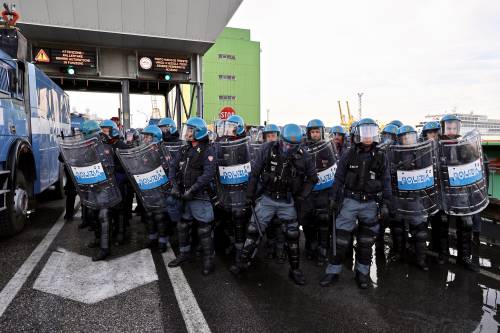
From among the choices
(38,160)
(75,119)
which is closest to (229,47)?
(75,119)

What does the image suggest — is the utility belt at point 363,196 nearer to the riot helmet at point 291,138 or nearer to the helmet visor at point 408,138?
the riot helmet at point 291,138

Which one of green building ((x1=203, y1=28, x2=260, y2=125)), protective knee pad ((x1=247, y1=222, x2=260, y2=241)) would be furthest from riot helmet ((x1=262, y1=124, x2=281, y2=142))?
green building ((x1=203, y1=28, x2=260, y2=125))

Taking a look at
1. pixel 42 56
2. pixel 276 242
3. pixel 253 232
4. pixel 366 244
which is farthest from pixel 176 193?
pixel 42 56

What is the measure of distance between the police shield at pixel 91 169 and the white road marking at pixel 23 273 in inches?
38.4

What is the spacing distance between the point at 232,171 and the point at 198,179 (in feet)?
2.39

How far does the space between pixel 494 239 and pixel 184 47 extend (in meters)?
12.8

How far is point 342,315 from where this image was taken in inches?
129

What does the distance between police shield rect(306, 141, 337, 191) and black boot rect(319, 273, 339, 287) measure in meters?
1.31

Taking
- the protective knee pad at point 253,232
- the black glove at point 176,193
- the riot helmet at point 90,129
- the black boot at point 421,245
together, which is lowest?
the black boot at point 421,245

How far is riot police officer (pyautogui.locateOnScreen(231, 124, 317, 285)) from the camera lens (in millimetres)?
3990

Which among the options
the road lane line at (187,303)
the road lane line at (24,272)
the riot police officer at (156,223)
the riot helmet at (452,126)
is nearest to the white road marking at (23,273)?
the road lane line at (24,272)

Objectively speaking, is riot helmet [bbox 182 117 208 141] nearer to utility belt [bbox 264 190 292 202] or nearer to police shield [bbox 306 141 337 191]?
utility belt [bbox 264 190 292 202]

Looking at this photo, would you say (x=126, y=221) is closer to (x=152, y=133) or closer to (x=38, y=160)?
(x=152, y=133)

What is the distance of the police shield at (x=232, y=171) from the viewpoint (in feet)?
15.8
